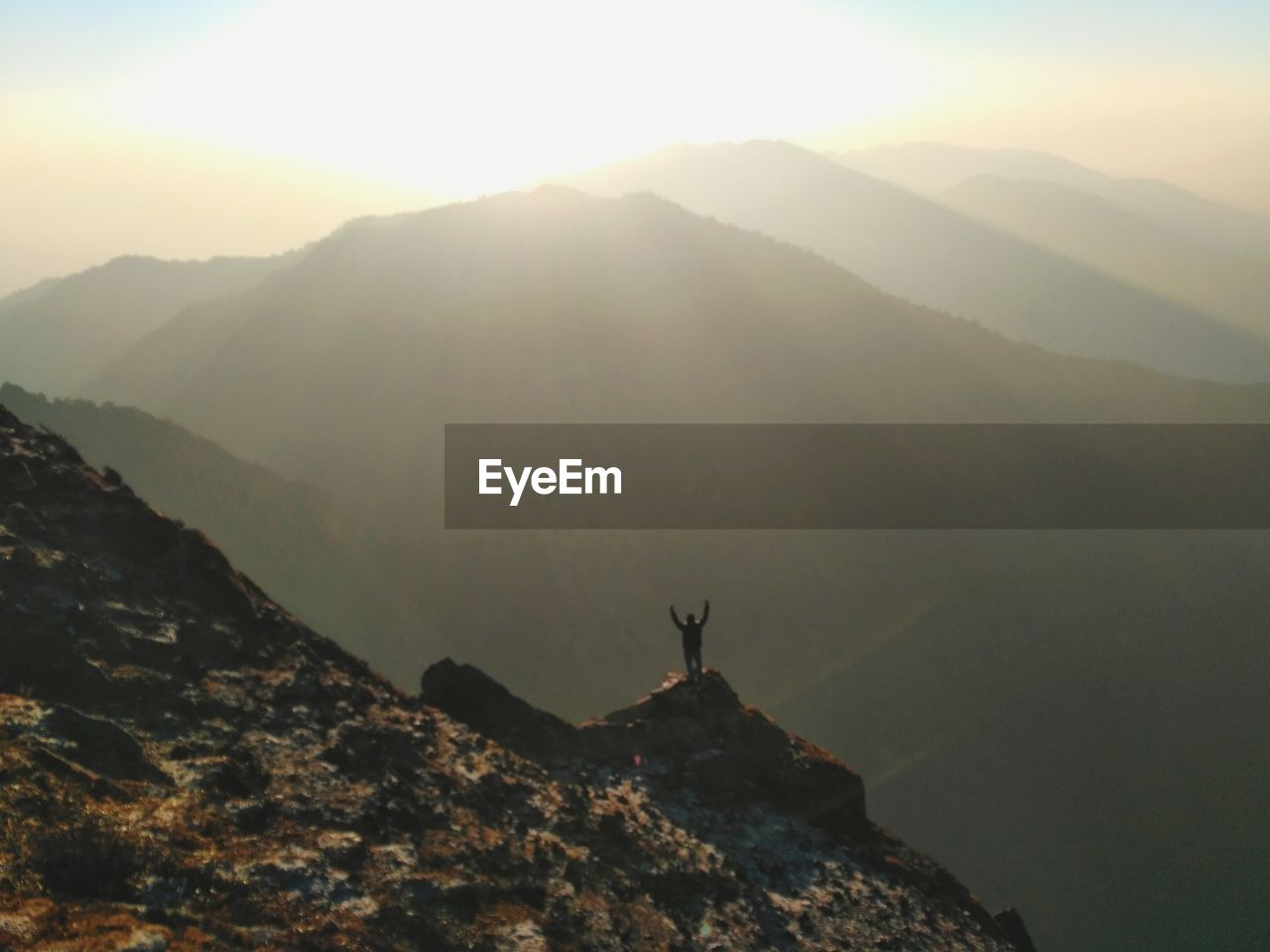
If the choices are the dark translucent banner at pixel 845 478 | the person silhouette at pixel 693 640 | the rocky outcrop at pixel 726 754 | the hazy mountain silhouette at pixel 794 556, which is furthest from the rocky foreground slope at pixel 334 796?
the dark translucent banner at pixel 845 478

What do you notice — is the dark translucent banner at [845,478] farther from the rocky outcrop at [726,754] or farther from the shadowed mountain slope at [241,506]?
the rocky outcrop at [726,754]

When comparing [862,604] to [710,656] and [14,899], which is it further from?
[14,899]

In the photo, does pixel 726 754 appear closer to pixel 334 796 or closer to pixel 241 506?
pixel 334 796

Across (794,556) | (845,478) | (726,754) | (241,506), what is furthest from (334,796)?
(845,478)

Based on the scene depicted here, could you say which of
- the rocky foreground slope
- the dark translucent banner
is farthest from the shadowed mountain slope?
the rocky foreground slope

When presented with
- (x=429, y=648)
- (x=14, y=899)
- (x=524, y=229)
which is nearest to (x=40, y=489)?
(x=14, y=899)
